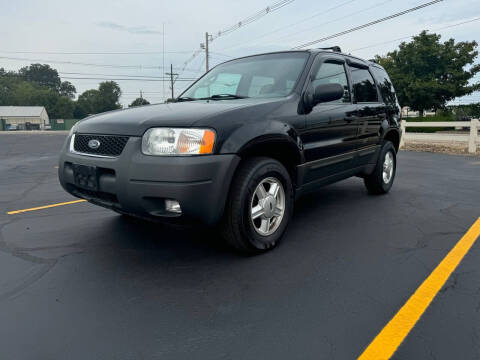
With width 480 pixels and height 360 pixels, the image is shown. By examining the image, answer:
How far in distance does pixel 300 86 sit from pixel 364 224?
166cm

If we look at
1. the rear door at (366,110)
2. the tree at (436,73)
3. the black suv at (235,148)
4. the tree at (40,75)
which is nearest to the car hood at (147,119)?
the black suv at (235,148)

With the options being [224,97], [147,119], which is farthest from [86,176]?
[224,97]

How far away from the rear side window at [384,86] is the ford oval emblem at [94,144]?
3.90 meters

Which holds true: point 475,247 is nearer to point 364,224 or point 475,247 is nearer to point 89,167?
point 364,224

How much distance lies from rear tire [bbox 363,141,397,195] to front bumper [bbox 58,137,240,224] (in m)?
3.04

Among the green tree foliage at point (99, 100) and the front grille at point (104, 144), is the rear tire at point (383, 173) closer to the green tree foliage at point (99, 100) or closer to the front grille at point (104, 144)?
the front grille at point (104, 144)

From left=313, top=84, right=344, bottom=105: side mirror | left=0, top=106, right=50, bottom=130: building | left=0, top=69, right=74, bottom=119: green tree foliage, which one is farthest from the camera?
left=0, top=69, right=74, bottom=119: green tree foliage

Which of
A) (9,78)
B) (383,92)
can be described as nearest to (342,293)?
(383,92)

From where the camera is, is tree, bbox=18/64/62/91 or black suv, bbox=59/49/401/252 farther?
tree, bbox=18/64/62/91

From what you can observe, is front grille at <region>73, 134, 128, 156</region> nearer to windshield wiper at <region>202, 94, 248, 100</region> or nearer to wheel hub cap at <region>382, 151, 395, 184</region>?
windshield wiper at <region>202, 94, 248, 100</region>

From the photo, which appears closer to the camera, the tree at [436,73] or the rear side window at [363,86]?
the rear side window at [363,86]

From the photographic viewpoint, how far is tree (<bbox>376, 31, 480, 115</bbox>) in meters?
31.9

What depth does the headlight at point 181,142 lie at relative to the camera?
2.41m

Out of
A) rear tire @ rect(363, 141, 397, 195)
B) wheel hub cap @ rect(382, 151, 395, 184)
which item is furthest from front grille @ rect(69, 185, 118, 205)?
wheel hub cap @ rect(382, 151, 395, 184)
